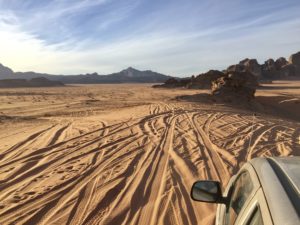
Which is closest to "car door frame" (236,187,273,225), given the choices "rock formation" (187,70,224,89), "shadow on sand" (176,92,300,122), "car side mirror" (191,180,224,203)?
"car side mirror" (191,180,224,203)

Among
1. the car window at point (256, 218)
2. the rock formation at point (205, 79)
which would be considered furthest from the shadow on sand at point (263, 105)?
the car window at point (256, 218)

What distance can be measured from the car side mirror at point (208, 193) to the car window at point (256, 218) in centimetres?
95

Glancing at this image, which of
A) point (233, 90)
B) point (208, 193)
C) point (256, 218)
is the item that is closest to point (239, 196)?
point (208, 193)

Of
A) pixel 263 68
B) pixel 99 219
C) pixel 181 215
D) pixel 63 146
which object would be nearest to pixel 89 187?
pixel 99 219

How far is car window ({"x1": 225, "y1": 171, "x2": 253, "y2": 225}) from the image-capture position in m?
2.59

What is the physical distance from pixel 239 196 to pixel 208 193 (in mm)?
350

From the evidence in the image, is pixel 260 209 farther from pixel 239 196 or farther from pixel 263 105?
pixel 263 105

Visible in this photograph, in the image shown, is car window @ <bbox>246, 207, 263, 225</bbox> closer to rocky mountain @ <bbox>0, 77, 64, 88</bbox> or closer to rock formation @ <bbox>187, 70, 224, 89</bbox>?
rock formation @ <bbox>187, 70, 224, 89</bbox>

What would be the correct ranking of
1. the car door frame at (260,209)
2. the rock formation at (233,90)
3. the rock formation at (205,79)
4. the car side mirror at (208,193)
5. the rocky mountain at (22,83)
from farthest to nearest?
the rocky mountain at (22,83), the rock formation at (205,79), the rock formation at (233,90), the car side mirror at (208,193), the car door frame at (260,209)

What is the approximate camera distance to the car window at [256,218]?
1.90 m

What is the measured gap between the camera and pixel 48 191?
6859mm

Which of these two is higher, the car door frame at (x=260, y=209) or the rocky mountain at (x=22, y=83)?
the car door frame at (x=260, y=209)

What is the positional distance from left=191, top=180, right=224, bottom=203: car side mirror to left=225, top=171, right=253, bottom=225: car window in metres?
0.11

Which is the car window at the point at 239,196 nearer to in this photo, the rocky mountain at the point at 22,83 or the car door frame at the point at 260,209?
the car door frame at the point at 260,209
